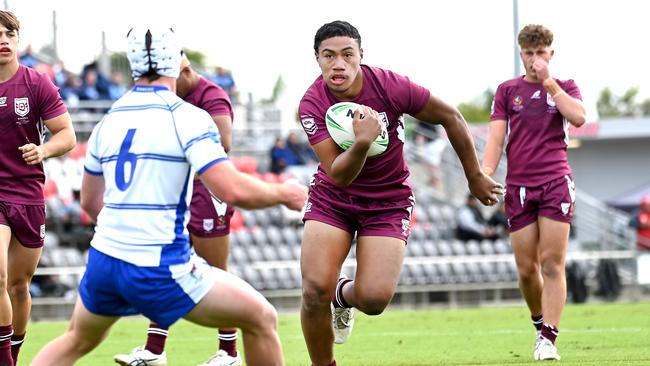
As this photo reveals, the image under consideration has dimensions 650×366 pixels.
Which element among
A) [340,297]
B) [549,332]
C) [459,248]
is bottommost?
[459,248]

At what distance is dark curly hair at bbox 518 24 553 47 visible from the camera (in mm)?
9961

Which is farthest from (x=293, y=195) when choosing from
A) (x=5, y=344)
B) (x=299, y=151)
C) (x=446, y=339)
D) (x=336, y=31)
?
(x=299, y=151)

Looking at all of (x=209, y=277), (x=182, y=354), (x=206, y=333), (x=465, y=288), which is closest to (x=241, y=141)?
(x=465, y=288)

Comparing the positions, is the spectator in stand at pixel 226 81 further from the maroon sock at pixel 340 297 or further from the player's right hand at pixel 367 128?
the player's right hand at pixel 367 128

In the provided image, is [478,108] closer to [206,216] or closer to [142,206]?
[206,216]

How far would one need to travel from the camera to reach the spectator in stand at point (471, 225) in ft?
77.5

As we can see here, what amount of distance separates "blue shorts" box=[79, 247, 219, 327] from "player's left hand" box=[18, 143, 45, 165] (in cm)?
252

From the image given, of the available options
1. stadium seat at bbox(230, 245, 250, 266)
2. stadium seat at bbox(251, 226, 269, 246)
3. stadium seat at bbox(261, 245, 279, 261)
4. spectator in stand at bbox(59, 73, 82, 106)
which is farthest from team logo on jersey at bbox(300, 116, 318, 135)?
spectator in stand at bbox(59, 73, 82, 106)

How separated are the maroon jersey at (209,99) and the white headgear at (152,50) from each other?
3.61 meters

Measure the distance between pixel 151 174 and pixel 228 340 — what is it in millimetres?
4026

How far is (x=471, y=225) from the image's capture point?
23.7 m

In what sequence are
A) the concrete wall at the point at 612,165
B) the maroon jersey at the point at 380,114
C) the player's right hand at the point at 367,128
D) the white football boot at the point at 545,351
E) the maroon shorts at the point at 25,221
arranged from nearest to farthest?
the player's right hand at the point at 367,128 < the maroon jersey at the point at 380,114 < the maroon shorts at the point at 25,221 < the white football boot at the point at 545,351 < the concrete wall at the point at 612,165

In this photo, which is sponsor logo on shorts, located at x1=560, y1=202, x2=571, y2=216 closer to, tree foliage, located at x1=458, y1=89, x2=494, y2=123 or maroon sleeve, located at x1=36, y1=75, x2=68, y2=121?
maroon sleeve, located at x1=36, y1=75, x2=68, y2=121

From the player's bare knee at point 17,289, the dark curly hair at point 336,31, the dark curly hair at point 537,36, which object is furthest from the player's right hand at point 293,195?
the dark curly hair at point 537,36
